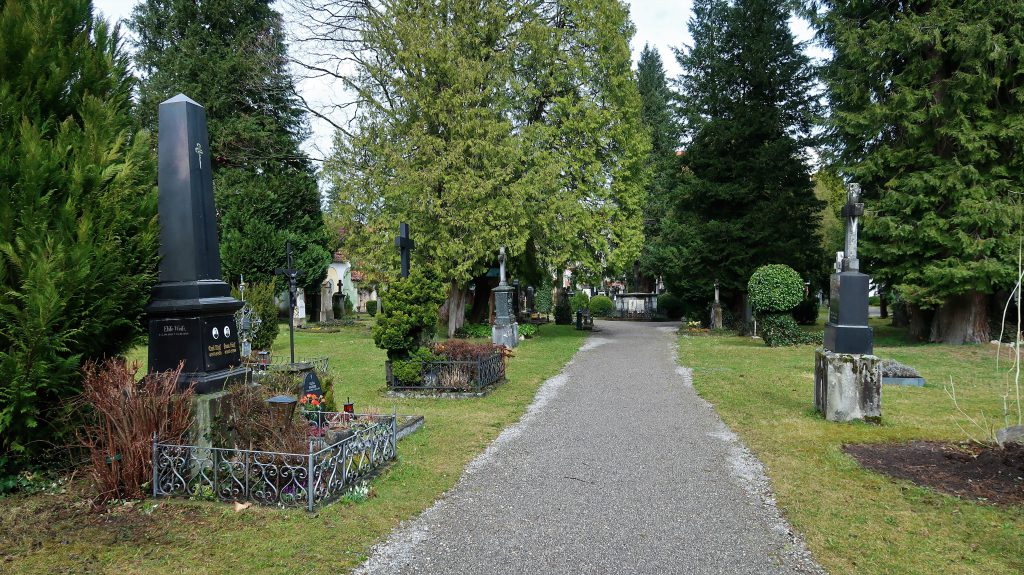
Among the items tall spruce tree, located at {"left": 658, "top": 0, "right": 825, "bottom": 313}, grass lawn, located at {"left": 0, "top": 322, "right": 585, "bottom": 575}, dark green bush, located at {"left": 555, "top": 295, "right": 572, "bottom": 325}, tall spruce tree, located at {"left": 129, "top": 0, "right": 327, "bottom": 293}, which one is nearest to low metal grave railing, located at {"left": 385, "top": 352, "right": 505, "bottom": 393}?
grass lawn, located at {"left": 0, "top": 322, "right": 585, "bottom": 575}

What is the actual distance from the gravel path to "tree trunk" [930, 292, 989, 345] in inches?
561

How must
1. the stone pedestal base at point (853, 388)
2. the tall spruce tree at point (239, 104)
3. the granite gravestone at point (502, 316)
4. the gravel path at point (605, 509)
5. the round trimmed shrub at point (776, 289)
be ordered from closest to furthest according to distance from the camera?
1. the gravel path at point (605, 509)
2. the stone pedestal base at point (853, 388)
3. the round trimmed shrub at point (776, 289)
4. the granite gravestone at point (502, 316)
5. the tall spruce tree at point (239, 104)

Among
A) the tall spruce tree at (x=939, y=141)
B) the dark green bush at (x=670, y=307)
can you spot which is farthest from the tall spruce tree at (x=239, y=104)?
the dark green bush at (x=670, y=307)

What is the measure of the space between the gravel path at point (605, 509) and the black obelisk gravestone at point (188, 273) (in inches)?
106

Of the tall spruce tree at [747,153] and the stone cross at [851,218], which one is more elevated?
the tall spruce tree at [747,153]

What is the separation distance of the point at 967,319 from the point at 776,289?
593 cm

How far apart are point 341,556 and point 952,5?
70.6ft

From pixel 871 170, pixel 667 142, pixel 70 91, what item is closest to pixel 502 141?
pixel 871 170

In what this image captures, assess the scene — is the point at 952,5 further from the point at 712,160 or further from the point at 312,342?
the point at 312,342

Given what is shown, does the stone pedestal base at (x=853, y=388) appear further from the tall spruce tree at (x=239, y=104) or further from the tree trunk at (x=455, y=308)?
the tall spruce tree at (x=239, y=104)

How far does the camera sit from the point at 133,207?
570 centimetres

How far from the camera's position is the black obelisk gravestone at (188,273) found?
224 inches

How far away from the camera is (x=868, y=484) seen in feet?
18.0

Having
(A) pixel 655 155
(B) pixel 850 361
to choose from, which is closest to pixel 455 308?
(B) pixel 850 361
